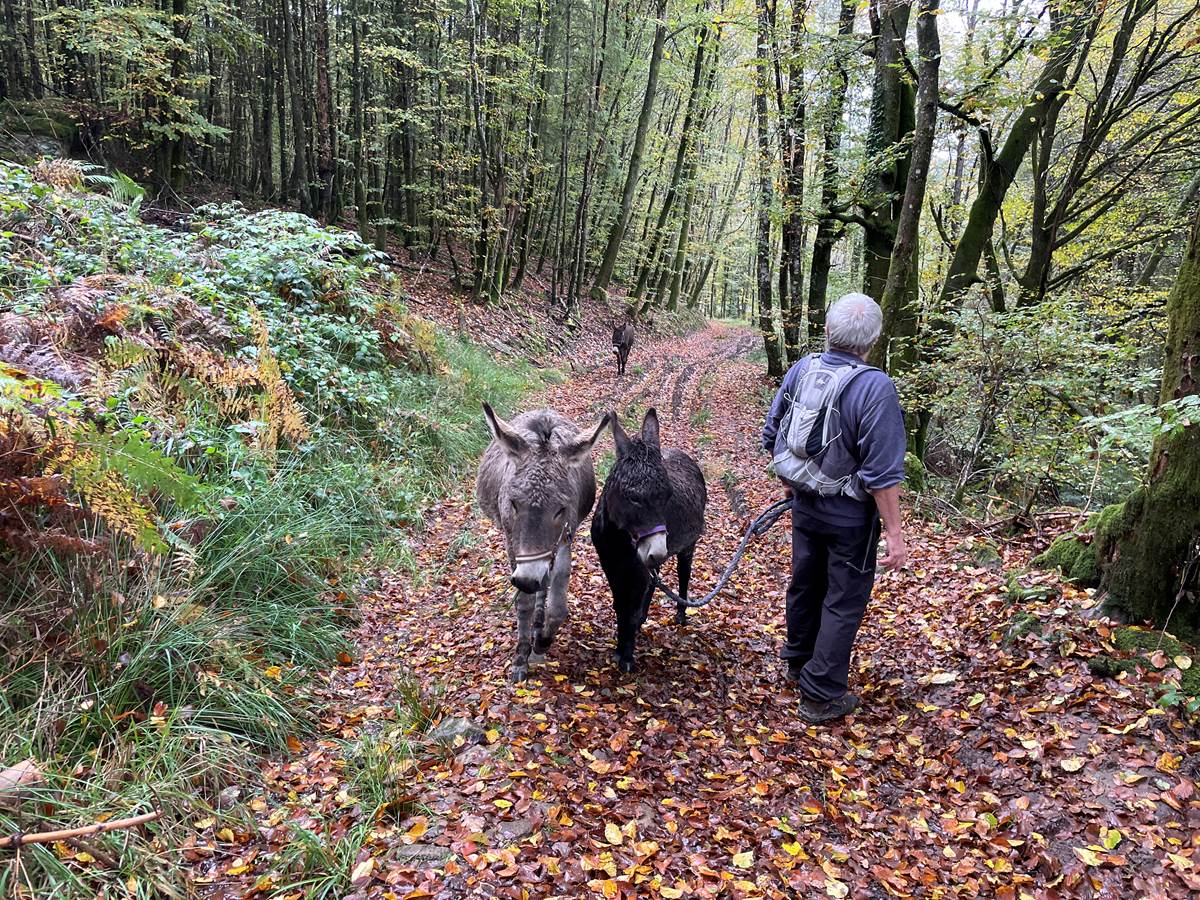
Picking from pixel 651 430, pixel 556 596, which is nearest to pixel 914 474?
pixel 651 430

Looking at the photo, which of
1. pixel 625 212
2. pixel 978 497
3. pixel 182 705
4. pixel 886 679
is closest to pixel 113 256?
pixel 182 705

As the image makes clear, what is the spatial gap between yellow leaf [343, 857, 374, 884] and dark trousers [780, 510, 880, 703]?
9.47 feet

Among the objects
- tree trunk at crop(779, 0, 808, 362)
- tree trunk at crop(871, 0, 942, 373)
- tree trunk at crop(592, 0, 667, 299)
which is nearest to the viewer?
tree trunk at crop(871, 0, 942, 373)

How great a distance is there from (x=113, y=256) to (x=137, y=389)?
306 cm

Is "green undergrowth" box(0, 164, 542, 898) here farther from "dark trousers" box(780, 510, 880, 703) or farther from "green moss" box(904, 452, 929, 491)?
"green moss" box(904, 452, 929, 491)

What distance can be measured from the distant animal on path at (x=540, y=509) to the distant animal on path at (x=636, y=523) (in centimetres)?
27

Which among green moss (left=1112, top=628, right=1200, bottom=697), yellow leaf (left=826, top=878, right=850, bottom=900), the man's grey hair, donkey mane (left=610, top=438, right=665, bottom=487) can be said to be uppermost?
the man's grey hair

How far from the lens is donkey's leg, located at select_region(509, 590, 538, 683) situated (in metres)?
4.33

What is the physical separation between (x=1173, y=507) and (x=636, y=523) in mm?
3279

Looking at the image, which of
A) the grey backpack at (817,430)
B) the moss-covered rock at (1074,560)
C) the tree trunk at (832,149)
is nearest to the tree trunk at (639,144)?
the tree trunk at (832,149)

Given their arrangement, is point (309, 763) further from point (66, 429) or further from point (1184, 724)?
point (1184, 724)

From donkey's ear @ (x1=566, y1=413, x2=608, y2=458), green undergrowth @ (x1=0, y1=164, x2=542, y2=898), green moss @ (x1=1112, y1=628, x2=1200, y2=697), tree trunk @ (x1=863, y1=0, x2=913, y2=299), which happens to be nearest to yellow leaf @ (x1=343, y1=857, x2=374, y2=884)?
green undergrowth @ (x1=0, y1=164, x2=542, y2=898)

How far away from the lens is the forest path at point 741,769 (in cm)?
280

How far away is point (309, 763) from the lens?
359cm
